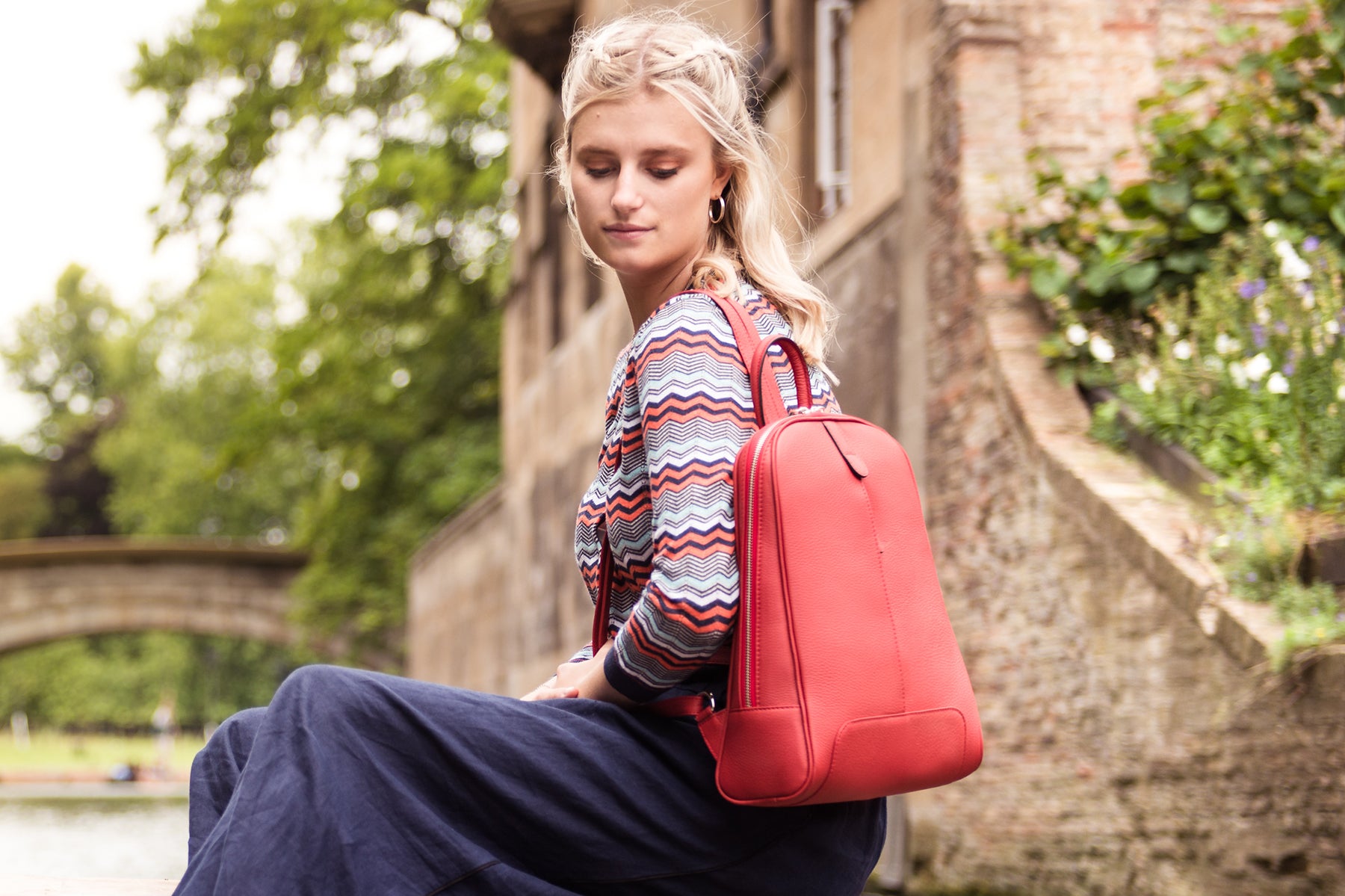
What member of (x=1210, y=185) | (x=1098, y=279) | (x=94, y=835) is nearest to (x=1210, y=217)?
(x=1210, y=185)

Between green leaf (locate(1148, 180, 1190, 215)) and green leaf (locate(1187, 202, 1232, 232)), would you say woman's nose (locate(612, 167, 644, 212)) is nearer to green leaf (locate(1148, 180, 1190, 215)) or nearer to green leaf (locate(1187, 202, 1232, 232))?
green leaf (locate(1187, 202, 1232, 232))

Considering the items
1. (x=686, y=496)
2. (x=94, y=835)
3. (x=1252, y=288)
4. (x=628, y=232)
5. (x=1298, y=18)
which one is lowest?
(x=94, y=835)

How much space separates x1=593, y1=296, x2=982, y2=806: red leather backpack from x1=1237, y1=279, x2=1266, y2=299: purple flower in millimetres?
3317

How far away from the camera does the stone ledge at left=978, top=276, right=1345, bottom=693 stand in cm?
391

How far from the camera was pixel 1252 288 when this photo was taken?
4.71 metres

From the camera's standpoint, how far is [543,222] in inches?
655

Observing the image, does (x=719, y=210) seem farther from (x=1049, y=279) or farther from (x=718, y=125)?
(x=1049, y=279)

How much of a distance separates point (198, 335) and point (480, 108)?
34.5 metres

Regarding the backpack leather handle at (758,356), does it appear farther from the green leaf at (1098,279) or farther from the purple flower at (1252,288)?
the green leaf at (1098,279)

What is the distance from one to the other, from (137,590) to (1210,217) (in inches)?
1256

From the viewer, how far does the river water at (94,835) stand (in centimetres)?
1018

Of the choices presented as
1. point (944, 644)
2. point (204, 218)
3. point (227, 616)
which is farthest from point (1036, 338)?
point (227, 616)

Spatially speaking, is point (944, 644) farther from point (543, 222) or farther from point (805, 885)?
point (543, 222)

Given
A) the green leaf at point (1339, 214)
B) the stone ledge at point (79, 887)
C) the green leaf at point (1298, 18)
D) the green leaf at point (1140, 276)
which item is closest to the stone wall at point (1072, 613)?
the green leaf at point (1140, 276)
